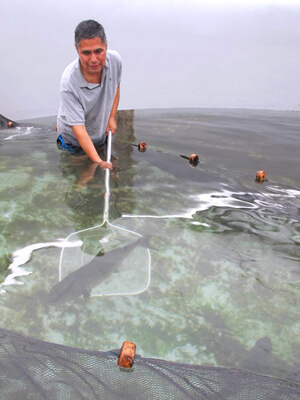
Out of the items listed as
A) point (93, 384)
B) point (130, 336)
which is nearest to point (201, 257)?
point (130, 336)

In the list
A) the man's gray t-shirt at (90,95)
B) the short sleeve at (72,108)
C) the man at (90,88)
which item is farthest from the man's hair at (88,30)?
the short sleeve at (72,108)

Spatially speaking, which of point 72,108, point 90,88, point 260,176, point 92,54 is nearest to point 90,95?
point 90,88

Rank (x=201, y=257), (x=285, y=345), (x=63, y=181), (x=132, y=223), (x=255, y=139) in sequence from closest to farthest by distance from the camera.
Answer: (x=285, y=345) < (x=201, y=257) < (x=132, y=223) < (x=63, y=181) < (x=255, y=139)

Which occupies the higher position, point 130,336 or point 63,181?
point 63,181

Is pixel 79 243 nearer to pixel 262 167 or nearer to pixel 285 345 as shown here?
pixel 285 345

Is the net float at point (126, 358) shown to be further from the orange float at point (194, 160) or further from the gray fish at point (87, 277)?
the orange float at point (194, 160)

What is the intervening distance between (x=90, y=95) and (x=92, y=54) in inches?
15.1

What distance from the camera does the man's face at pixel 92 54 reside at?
234cm

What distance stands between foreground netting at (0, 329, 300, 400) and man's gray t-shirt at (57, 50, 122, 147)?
1954 mm

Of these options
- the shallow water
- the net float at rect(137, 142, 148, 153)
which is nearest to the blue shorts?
the shallow water

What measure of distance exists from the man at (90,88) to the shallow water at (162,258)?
36 cm

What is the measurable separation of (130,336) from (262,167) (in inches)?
99.4

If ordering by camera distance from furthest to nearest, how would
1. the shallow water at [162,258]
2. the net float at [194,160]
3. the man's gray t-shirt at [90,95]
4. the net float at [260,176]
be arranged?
the net float at [194,160]
the net float at [260,176]
the man's gray t-shirt at [90,95]
the shallow water at [162,258]

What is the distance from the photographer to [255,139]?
4.50 m
